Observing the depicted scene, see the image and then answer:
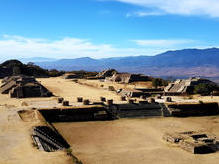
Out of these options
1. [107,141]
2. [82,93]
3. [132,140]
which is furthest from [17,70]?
[132,140]

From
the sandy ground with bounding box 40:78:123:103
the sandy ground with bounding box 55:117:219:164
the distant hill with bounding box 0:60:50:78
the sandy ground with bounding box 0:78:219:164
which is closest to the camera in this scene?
the sandy ground with bounding box 0:78:219:164

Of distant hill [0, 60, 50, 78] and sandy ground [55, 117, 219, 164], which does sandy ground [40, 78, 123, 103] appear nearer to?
sandy ground [55, 117, 219, 164]

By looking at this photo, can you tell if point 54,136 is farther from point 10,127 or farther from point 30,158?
point 30,158

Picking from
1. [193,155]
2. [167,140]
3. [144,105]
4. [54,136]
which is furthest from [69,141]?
[144,105]

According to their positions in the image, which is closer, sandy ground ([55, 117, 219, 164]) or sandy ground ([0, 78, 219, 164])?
sandy ground ([0, 78, 219, 164])

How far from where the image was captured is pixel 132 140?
2733 cm

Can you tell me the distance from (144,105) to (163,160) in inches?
662

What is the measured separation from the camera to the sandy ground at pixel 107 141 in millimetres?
19719

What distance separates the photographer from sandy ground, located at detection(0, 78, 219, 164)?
19.7 metres

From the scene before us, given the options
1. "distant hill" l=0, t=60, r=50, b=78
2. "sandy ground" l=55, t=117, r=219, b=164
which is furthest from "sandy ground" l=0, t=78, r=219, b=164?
"distant hill" l=0, t=60, r=50, b=78

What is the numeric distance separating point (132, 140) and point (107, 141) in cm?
194

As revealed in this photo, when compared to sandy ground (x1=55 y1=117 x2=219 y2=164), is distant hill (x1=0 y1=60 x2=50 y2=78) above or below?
above

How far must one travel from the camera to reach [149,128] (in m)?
31.8

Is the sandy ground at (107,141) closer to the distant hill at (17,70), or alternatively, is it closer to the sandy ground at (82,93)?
the sandy ground at (82,93)
